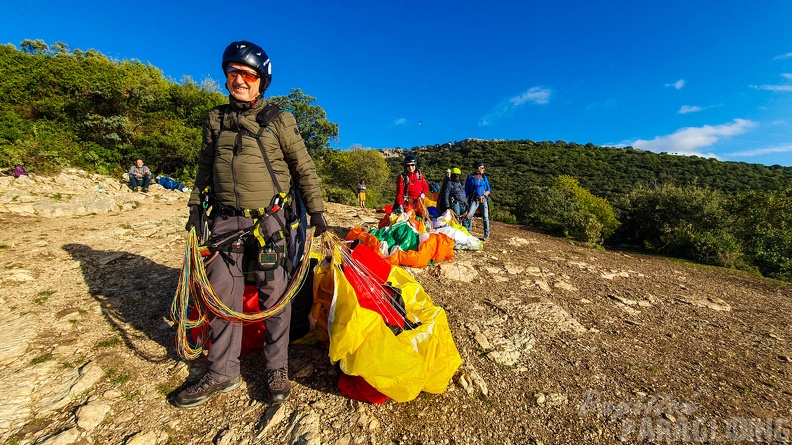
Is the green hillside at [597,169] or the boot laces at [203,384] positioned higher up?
the green hillside at [597,169]

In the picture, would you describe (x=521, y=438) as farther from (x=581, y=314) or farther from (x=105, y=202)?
(x=105, y=202)

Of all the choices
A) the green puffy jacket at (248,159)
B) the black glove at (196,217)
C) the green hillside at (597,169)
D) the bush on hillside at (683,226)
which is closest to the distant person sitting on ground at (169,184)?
the black glove at (196,217)

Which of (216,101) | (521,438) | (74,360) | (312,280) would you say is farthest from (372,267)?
(216,101)

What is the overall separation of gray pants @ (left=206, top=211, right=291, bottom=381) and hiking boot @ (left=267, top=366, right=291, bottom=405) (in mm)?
41

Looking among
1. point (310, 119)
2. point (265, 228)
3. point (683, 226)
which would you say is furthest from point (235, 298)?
point (310, 119)

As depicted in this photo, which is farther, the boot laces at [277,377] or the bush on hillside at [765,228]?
the bush on hillside at [765,228]

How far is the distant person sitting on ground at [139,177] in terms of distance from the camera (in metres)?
10.3

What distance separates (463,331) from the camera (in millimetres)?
3367

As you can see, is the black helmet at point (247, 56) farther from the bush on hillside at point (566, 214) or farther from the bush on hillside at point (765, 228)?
the bush on hillside at point (765, 228)

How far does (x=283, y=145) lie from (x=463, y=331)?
253 centimetres

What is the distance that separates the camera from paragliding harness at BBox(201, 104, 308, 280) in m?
2.17

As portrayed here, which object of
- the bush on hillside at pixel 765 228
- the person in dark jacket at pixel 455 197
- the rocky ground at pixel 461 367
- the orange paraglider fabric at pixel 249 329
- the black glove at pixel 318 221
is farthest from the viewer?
the bush on hillside at pixel 765 228

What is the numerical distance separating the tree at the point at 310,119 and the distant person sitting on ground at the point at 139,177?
625 inches

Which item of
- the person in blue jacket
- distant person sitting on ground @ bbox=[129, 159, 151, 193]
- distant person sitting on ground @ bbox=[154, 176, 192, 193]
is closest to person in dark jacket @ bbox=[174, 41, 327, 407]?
the person in blue jacket
